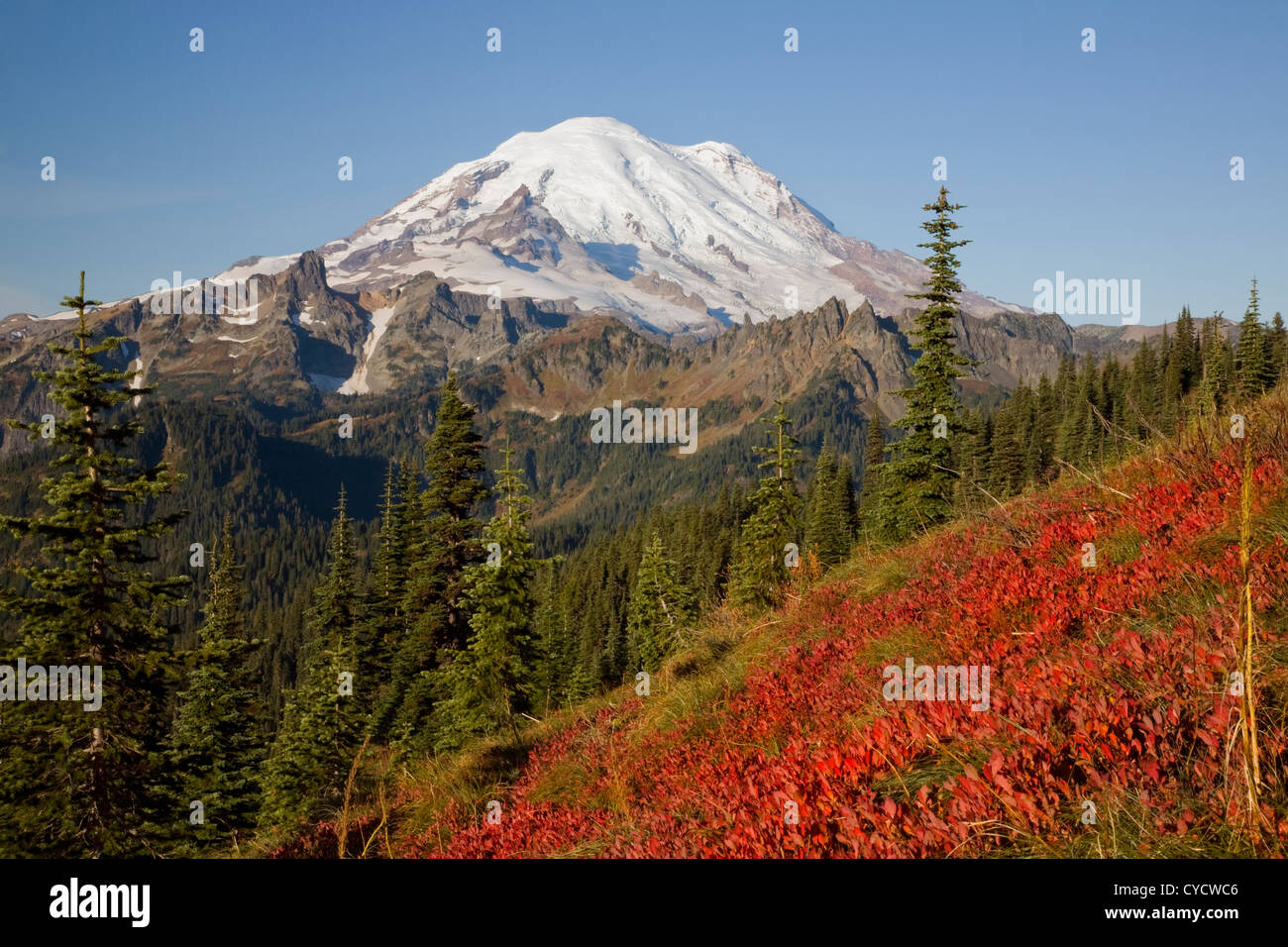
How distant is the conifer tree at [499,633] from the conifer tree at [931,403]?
12.6 m

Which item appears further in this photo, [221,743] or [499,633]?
[221,743]

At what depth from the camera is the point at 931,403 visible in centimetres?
2619

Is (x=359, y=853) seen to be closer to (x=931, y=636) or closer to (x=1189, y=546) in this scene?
(x=931, y=636)

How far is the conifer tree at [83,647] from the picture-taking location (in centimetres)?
1579

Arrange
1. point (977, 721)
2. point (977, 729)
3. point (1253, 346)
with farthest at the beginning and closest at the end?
1. point (1253, 346)
2. point (977, 721)
3. point (977, 729)

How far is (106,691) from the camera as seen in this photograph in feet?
52.8

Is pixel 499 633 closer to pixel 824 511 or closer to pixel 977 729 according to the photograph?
pixel 977 729

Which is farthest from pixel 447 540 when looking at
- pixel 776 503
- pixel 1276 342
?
pixel 1276 342

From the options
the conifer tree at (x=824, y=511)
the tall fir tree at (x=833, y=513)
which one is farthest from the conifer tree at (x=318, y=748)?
the tall fir tree at (x=833, y=513)

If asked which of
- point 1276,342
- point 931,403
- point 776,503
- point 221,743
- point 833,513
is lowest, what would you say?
point 221,743

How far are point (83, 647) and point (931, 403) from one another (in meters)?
24.7

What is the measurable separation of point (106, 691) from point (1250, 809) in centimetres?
1922

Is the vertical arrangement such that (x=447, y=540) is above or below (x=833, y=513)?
above
